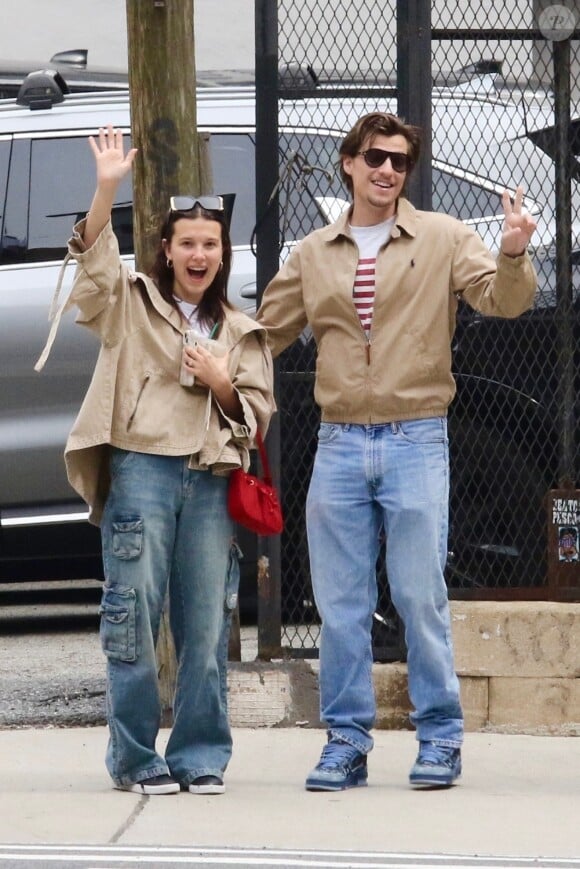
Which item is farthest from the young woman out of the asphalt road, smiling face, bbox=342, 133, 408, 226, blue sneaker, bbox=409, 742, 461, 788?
the asphalt road

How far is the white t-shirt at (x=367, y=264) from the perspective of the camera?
4.95 meters

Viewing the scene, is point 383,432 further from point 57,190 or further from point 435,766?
point 57,190

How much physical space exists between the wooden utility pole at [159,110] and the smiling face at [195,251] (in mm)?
820

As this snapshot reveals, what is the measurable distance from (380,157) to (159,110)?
1019 mm

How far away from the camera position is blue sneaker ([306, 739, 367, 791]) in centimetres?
494

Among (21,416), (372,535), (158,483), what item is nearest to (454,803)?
(372,535)

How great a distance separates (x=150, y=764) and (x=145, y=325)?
4.00ft

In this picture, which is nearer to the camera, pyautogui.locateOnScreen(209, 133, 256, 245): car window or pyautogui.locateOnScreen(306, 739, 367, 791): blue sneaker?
pyautogui.locateOnScreen(306, 739, 367, 791): blue sneaker

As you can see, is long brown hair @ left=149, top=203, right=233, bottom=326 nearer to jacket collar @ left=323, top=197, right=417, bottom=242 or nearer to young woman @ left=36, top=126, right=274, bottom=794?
young woman @ left=36, top=126, right=274, bottom=794

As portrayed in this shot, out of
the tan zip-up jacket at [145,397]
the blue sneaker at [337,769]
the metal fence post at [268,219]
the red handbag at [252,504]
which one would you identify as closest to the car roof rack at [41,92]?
the metal fence post at [268,219]

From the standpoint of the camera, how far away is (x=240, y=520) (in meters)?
Answer: 4.81

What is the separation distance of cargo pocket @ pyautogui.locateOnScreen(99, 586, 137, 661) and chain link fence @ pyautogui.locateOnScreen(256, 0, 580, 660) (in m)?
1.31

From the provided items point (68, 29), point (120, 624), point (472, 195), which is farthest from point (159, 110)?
point (68, 29)

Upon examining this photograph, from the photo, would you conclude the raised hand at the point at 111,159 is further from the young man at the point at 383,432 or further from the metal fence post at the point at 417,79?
the metal fence post at the point at 417,79
